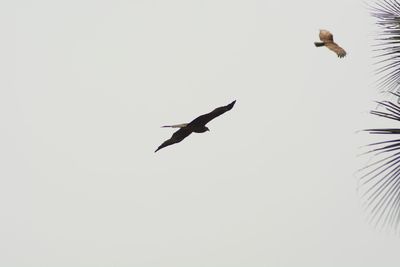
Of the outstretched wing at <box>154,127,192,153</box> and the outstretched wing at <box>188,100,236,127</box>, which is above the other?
the outstretched wing at <box>188,100,236,127</box>

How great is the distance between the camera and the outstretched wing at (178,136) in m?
5.66

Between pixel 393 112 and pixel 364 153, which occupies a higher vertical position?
pixel 393 112

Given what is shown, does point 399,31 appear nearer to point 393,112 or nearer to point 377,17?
point 377,17

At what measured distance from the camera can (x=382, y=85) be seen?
614 centimetres

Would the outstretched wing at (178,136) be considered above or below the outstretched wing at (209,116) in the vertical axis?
below

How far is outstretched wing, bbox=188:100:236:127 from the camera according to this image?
5.52 m

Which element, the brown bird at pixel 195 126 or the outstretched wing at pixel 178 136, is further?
the outstretched wing at pixel 178 136

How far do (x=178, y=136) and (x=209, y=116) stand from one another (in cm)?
42

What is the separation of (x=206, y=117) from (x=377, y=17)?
2516 millimetres

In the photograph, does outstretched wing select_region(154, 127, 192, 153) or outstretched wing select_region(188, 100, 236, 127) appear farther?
outstretched wing select_region(154, 127, 192, 153)

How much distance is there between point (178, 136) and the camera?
572 centimetres

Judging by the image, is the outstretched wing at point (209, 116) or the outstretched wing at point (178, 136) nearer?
the outstretched wing at point (209, 116)

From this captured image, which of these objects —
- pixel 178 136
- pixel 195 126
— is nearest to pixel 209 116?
pixel 195 126

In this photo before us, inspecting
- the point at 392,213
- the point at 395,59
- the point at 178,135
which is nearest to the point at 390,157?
the point at 392,213
